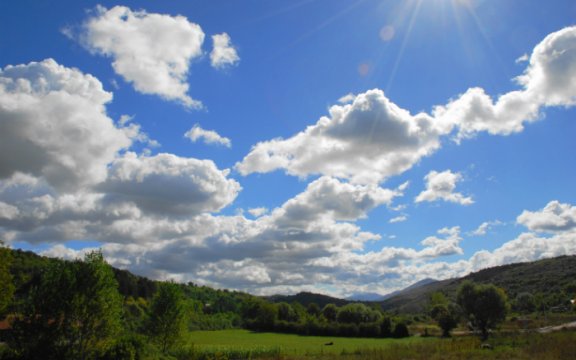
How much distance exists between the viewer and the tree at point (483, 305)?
5291cm

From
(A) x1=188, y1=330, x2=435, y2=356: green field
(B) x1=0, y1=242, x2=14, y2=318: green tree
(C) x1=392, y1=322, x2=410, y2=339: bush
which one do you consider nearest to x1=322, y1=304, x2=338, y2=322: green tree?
(C) x1=392, y1=322, x2=410, y2=339: bush

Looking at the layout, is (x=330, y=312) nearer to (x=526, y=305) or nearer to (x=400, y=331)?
(x=400, y=331)

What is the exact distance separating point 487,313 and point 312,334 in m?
40.6

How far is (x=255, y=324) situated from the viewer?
101000mm

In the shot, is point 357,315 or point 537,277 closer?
point 357,315

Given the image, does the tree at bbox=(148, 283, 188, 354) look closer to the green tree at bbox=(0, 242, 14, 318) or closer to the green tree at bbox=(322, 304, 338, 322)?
the green tree at bbox=(0, 242, 14, 318)

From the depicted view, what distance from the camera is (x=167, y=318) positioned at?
130 feet

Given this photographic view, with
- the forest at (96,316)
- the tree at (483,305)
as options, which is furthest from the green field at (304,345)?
the tree at (483,305)

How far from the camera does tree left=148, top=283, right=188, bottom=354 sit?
39531 millimetres

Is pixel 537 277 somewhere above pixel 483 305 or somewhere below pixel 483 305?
above

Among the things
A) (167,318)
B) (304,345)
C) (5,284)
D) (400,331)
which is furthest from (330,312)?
(5,284)

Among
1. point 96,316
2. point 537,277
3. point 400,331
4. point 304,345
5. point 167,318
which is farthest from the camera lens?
point 537,277

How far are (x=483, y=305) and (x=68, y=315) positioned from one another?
150 ft

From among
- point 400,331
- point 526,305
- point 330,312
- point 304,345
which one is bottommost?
point 304,345
